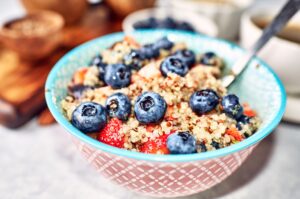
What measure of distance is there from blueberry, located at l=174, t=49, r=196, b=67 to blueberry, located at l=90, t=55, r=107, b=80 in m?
0.15

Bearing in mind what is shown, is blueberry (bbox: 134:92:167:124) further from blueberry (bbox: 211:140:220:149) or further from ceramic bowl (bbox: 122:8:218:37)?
ceramic bowl (bbox: 122:8:218:37)

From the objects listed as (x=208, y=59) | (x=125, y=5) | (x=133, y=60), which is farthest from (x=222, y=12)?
(x=133, y=60)

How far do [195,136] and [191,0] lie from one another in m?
0.77

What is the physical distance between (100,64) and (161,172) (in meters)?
0.29

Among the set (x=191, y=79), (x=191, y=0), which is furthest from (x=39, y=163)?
(x=191, y=0)

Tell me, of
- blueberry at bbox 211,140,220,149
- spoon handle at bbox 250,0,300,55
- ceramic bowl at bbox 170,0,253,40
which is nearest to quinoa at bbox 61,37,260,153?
blueberry at bbox 211,140,220,149

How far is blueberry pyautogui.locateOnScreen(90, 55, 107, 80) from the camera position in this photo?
755 millimetres

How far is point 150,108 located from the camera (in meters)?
0.62

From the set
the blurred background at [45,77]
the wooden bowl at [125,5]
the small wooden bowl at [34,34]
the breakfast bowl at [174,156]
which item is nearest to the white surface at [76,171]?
the blurred background at [45,77]

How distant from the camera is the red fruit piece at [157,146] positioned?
602 millimetres

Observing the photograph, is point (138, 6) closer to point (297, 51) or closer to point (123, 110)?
point (297, 51)

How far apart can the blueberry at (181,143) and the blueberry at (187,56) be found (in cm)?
24

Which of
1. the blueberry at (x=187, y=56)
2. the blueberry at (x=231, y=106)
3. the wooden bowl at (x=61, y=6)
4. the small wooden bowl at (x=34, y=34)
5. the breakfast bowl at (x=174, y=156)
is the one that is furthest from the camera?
the wooden bowl at (x=61, y=6)

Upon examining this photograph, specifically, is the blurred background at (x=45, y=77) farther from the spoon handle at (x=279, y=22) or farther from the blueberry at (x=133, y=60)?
the blueberry at (x=133, y=60)
